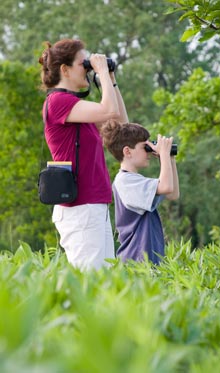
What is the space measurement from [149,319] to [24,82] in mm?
21385

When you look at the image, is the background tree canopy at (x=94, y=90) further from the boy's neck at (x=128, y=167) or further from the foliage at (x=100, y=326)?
the foliage at (x=100, y=326)

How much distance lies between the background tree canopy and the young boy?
10.6m

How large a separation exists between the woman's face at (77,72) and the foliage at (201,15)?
0.58 metres

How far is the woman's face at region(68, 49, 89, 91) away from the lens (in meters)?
5.24

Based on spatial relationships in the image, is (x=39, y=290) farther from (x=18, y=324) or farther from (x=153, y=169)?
(x=153, y=169)

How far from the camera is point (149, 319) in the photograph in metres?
2.32

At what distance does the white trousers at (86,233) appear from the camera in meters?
5.02

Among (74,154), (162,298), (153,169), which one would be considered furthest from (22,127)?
(162,298)

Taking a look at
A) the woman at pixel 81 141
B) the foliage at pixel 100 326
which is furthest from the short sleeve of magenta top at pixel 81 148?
the foliage at pixel 100 326

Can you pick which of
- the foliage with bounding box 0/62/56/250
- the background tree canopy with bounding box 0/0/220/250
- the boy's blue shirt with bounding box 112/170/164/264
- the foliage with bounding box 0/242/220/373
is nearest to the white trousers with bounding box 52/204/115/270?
the boy's blue shirt with bounding box 112/170/164/264

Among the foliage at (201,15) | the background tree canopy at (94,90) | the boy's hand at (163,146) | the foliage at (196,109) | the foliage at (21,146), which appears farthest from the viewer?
the background tree canopy at (94,90)

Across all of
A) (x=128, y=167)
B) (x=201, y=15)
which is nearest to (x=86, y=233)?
(x=128, y=167)

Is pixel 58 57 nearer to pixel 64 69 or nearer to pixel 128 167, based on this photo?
pixel 64 69

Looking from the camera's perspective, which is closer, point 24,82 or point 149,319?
point 149,319
